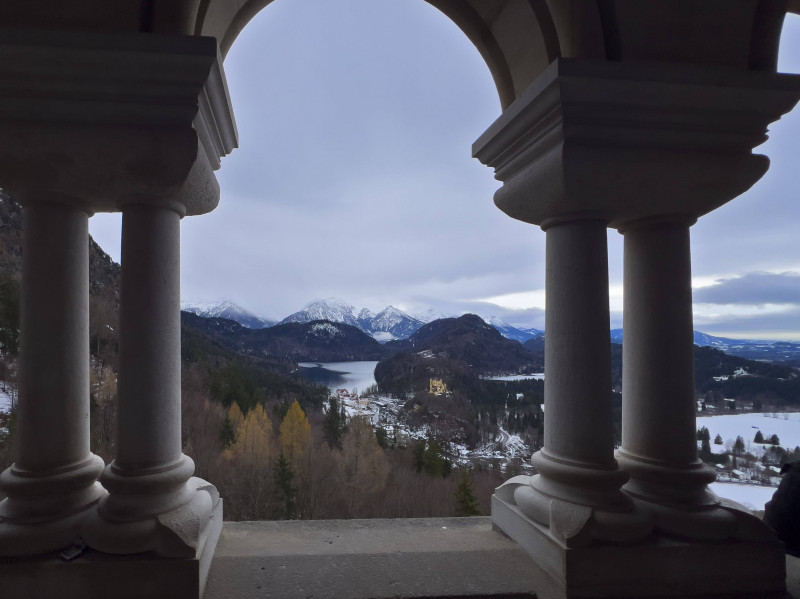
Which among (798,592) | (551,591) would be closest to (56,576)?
(551,591)

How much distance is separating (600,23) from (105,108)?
4247 mm

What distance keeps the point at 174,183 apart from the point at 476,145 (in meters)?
3.01

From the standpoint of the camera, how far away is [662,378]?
4391 millimetres

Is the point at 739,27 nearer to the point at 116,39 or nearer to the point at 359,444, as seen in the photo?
the point at 116,39

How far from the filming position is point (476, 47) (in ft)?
17.2

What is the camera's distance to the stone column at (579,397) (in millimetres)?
3947

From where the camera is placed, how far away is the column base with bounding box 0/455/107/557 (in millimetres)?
3580

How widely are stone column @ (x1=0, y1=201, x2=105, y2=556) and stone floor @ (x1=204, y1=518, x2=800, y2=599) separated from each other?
142 centimetres

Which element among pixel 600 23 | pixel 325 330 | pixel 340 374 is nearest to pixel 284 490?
pixel 600 23

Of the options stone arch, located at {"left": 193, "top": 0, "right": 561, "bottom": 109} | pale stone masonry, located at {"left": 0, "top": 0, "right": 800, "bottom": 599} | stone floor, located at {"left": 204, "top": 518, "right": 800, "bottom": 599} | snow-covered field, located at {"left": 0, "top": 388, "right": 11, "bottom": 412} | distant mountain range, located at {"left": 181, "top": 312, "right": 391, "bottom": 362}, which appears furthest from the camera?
distant mountain range, located at {"left": 181, "top": 312, "right": 391, "bottom": 362}

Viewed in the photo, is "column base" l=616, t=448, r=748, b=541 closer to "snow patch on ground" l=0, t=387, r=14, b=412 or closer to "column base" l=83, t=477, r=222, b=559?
"column base" l=83, t=477, r=222, b=559

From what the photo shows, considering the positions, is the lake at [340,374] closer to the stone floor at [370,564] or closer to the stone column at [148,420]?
the stone floor at [370,564]

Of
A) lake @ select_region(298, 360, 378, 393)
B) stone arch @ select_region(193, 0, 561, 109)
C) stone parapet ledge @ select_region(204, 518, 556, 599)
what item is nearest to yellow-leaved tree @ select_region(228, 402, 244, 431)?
stone parapet ledge @ select_region(204, 518, 556, 599)

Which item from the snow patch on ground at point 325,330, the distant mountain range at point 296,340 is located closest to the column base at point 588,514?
the distant mountain range at point 296,340
